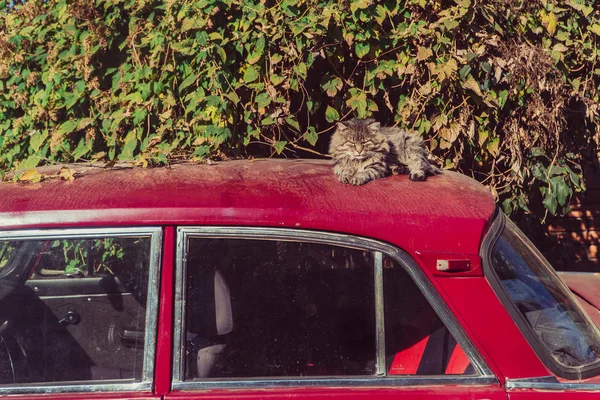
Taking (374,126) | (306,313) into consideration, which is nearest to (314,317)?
(306,313)

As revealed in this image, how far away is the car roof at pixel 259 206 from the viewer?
7.34ft

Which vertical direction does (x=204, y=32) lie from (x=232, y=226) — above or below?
above

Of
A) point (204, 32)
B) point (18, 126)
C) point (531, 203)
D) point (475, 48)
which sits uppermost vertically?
point (204, 32)

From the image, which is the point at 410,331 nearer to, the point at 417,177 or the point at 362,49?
the point at 417,177

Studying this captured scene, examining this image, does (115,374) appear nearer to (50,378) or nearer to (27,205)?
(50,378)

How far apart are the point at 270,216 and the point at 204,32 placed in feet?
7.70

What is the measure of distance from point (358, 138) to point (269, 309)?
2202mm

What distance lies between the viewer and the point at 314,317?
223 centimetres

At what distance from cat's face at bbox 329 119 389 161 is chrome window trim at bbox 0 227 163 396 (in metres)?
1.96

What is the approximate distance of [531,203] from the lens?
17.6 ft

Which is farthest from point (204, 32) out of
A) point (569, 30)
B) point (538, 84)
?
point (569, 30)

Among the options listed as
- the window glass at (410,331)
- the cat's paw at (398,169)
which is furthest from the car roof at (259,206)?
the cat's paw at (398,169)

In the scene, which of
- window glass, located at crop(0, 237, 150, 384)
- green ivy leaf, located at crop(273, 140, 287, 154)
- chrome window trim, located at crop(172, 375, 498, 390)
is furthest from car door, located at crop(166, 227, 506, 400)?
green ivy leaf, located at crop(273, 140, 287, 154)

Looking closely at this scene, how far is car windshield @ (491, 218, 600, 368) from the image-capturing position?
2.31 m
